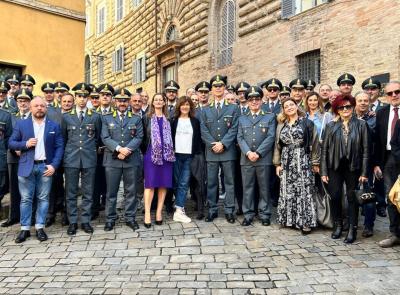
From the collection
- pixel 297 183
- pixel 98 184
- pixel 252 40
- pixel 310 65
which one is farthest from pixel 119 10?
pixel 297 183

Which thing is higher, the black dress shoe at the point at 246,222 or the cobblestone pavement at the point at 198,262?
the black dress shoe at the point at 246,222

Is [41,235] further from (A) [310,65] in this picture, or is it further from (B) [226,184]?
(A) [310,65]

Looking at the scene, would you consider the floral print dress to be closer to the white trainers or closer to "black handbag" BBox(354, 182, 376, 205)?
"black handbag" BBox(354, 182, 376, 205)

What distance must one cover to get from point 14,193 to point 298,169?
4.22 metres

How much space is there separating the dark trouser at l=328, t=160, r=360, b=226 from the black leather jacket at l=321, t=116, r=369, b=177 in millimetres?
93

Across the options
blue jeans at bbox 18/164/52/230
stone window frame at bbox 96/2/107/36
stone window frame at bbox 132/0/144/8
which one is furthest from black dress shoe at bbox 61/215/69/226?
stone window frame at bbox 96/2/107/36

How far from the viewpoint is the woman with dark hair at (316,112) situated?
6.11m

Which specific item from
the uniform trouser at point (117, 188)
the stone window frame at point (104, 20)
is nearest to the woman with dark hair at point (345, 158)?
the uniform trouser at point (117, 188)

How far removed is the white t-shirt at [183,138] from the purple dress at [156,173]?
33 centimetres

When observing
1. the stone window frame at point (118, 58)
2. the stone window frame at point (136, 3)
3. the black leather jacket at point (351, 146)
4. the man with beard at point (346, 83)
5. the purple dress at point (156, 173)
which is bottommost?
the purple dress at point (156, 173)

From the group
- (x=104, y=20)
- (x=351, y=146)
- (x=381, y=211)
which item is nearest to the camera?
(x=351, y=146)

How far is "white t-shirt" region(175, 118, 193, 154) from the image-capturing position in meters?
6.22

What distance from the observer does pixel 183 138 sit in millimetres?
6219

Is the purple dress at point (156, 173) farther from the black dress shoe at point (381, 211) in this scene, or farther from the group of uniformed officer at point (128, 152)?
the black dress shoe at point (381, 211)
